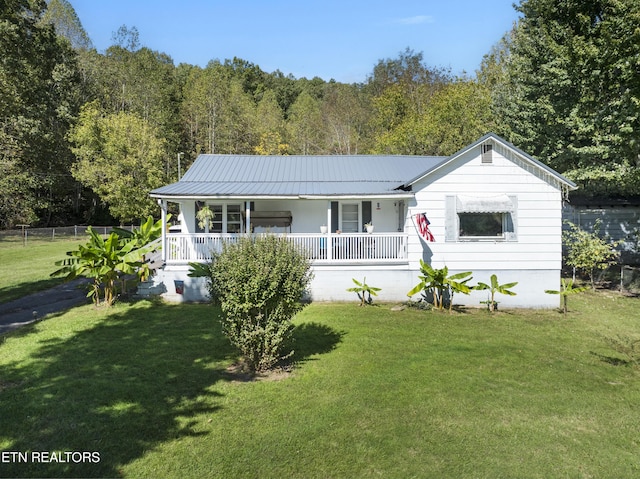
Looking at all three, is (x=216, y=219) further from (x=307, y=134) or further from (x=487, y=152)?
(x=307, y=134)

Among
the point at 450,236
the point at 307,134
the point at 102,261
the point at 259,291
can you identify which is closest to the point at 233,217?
the point at 102,261

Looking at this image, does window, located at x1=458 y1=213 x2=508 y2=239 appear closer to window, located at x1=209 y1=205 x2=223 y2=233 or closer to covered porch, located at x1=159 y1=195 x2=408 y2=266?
covered porch, located at x1=159 y1=195 x2=408 y2=266

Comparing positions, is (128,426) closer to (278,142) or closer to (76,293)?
(76,293)

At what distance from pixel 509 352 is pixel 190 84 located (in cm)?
5283

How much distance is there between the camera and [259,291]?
288 inches

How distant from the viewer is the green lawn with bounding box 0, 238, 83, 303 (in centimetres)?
1514

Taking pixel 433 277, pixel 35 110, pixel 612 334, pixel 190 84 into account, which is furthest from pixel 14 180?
pixel 612 334

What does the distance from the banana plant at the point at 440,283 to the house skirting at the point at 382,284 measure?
0.51 meters

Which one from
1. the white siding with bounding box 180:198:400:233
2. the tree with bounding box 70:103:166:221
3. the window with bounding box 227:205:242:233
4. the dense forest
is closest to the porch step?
the window with bounding box 227:205:242:233

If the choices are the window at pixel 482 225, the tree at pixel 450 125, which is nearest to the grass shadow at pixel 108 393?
the window at pixel 482 225

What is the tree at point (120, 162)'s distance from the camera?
35.2 metres

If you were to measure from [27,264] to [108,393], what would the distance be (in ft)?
57.4

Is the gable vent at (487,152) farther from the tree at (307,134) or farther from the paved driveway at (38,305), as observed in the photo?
the tree at (307,134)

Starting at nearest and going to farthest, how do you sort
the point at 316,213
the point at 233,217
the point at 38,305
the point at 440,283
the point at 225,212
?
the point at 38,305 < the point at 440,283 < the point at 225,212 < the point at 316,213 < the point at 233,217
